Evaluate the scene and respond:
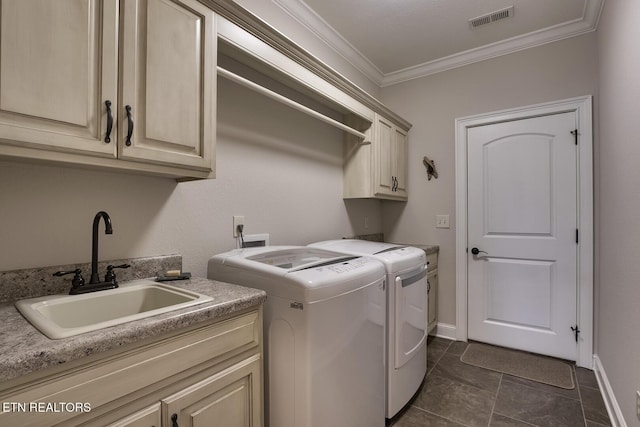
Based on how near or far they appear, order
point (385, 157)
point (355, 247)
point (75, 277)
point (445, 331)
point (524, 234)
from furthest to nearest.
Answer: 1. point (445, 331)
2. point (385, 157)
3. point (524, 234)
4. point (355, 247)
5. point (75, 277)

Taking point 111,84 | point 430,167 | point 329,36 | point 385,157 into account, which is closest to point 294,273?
point 111,84

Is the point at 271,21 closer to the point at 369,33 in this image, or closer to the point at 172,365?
the point at 369,33

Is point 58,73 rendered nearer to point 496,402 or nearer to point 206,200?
point 206,200

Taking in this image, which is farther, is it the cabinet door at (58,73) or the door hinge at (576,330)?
the door hinge at (576,330)

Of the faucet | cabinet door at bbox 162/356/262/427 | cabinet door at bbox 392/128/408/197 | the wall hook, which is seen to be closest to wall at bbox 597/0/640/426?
the wall hook

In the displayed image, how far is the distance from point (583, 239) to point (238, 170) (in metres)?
2.71

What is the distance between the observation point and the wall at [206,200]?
1.19 meters

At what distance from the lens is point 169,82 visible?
1.24 metres

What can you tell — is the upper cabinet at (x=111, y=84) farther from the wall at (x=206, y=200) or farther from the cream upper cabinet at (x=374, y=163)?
the cream upper cabinet at (x=374, y=163)

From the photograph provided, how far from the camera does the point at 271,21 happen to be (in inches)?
85.5

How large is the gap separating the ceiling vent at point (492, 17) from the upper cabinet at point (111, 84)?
2.16 metres

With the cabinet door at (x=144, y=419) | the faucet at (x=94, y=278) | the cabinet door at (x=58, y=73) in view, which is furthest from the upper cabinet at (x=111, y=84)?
the cabinet door at (x=144, y=419)

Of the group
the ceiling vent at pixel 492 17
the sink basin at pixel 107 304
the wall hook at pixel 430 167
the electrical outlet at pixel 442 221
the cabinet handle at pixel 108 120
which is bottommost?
the sink basin at pixel 107 304

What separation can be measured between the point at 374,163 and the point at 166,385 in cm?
227
